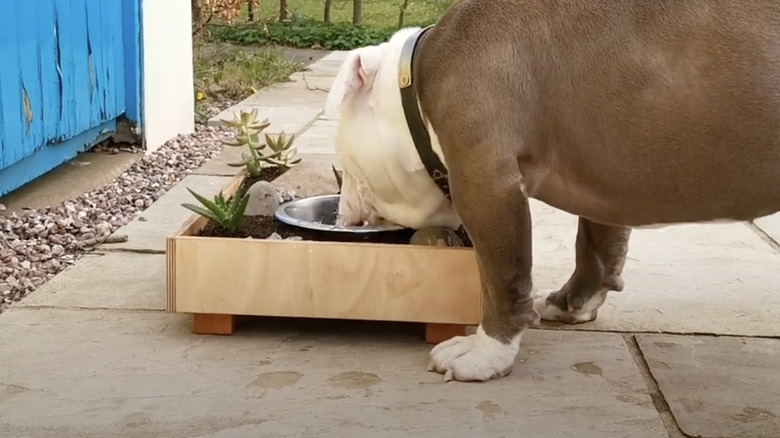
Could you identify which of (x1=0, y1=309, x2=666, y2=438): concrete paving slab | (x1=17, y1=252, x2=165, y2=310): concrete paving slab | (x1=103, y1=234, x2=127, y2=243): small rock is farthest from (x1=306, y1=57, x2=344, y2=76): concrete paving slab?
(x1=0, y1=309, x2=666, y2=438): concrete paving slab

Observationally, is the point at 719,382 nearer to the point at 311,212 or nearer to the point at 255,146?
the point at 311,212

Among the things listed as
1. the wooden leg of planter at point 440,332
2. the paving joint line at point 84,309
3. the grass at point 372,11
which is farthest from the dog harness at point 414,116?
the grass at point 372,11

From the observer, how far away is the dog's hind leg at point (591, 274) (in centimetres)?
295

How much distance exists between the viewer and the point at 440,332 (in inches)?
109

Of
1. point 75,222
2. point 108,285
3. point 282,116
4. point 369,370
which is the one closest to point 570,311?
point 369,370

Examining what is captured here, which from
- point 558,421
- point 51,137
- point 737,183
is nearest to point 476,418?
point 558,421

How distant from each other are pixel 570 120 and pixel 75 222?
80.0 inches

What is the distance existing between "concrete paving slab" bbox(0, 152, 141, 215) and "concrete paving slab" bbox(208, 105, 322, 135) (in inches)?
A: 39.7

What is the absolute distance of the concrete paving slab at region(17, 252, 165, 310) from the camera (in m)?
2.97

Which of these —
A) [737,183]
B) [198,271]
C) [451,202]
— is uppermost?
[737,183]

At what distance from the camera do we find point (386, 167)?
2695mm

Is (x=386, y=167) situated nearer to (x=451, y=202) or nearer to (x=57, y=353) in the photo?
(x=451, y=202)

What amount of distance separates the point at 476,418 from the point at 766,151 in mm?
863

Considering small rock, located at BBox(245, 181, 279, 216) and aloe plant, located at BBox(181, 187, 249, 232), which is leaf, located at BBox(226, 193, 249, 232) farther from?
small rock, located at BBox(245, 181, 279, 216)
